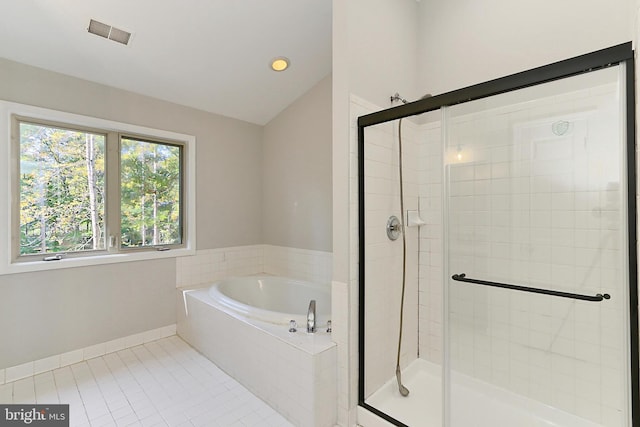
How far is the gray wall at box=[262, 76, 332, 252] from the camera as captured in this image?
2.99 metres

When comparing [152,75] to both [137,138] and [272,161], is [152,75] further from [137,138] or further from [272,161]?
[272,161]

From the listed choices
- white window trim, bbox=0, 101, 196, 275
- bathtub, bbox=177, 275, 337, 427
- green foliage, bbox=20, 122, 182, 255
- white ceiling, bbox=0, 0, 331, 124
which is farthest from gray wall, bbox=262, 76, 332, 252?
green foliage, bbox=20, 122, 182, 255

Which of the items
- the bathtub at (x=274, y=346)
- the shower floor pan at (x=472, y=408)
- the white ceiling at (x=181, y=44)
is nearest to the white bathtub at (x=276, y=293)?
the bathtub at (x=274, y=346)

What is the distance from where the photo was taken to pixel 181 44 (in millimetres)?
2316

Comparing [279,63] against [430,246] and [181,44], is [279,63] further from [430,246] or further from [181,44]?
[430,246]

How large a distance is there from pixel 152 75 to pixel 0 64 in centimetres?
94

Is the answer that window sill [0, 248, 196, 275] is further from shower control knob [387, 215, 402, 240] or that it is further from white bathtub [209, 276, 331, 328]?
shower control knob [387, 215, 402, 240]

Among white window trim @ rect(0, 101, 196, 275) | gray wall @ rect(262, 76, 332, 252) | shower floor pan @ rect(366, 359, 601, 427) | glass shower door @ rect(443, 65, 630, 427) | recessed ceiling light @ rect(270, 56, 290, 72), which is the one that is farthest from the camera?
gray wall @ rect(262, 76, 332, 252)

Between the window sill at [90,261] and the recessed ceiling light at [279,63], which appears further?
the recessed ceiling light at [279,63]

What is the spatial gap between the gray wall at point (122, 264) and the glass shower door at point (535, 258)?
2426 mm

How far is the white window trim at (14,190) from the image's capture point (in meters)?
2.11

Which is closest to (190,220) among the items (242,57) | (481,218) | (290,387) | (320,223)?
(320,223)

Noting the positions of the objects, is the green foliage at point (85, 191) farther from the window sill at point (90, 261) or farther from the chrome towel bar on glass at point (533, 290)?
the chrome towel bar on glass at point (533, 290)

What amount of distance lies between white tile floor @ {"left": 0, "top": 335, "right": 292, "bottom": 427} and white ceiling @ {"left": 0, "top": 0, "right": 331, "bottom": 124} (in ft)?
7.66
